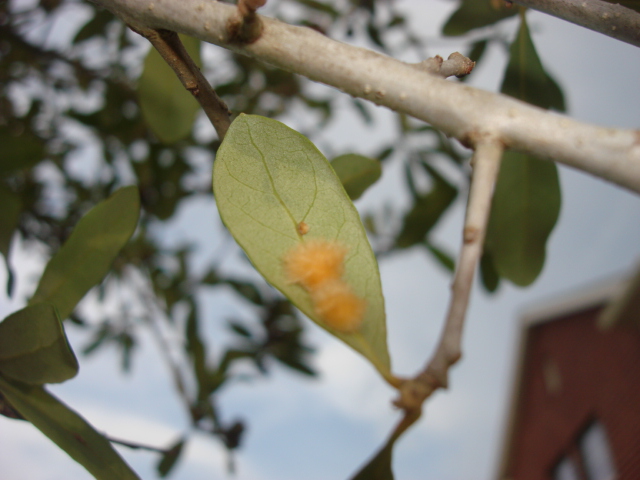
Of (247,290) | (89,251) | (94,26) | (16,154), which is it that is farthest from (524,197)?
(94,26)

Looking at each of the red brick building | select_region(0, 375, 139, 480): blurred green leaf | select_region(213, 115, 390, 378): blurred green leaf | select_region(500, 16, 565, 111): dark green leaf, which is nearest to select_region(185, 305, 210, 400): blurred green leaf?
select_region(0, 375, 139, 480): blurred green leaf

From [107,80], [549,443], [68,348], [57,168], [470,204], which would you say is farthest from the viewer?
[549,443]

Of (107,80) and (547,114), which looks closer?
(547,114)

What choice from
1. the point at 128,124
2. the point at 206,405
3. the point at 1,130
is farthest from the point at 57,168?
the point at 206,405

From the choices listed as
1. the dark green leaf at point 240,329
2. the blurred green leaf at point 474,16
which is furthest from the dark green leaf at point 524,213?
the dark green leaf at point 240,329

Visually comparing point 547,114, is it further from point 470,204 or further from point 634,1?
point 634,1

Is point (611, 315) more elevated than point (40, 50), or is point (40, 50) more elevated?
point (40, 50)

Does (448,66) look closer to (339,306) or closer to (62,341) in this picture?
(339,306)
